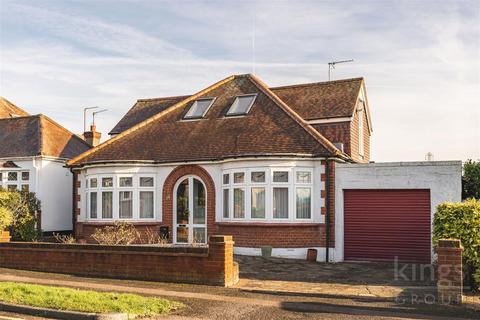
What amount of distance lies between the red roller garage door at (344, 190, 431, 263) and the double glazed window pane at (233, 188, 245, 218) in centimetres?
354

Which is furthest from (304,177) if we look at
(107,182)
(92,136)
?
(92,136)

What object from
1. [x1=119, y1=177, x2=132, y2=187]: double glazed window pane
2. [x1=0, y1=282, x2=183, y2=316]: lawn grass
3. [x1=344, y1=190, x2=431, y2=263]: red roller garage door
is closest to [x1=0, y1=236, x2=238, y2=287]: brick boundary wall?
[x1=0, y1=282, x2=183, y2=316]: lawn grass

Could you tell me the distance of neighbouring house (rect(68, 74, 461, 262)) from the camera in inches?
675

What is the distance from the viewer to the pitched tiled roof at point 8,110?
3212 centimetres

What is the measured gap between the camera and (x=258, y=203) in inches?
712

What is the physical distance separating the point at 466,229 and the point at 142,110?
19.0 m

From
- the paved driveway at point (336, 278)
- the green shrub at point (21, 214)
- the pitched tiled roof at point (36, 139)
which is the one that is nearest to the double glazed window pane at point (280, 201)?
the paved driveway at point (336, 278)

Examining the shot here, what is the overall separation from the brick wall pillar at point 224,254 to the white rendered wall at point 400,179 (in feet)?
20.4

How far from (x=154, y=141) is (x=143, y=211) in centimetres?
292

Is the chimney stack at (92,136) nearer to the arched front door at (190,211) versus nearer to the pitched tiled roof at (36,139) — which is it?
the pitched tiled roof at (36,139)

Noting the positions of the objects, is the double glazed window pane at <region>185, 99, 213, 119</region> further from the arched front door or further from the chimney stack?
the chimney stack

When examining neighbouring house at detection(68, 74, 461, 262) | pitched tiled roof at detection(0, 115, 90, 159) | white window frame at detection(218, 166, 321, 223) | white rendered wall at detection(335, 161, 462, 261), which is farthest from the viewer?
pitched tiled roof at detection(0, 115, 90, 159)

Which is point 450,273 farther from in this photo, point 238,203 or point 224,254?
point 238,203

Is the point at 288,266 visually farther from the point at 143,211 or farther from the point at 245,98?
the point at 245,98
